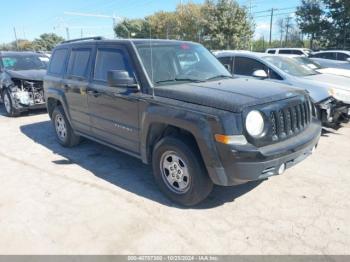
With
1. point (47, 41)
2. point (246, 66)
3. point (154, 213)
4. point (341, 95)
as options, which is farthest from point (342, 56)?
Answer: point (47, 41)

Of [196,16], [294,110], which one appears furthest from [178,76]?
[196,16]

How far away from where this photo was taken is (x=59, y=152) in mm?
6012

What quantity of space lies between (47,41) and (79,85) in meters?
82.4

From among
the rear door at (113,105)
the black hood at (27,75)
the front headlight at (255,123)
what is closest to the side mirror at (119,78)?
the rear door at (113,105)

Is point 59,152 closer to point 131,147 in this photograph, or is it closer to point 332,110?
point 131,147

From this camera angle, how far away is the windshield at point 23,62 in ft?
32.7

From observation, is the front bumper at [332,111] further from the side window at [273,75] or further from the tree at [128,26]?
the tree at [128,26]

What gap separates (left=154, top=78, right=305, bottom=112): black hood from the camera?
3282 mm

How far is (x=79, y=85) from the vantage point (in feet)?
17.1

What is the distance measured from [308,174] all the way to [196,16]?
117 feet

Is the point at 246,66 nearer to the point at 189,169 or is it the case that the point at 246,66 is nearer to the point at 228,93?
the point at 228,93

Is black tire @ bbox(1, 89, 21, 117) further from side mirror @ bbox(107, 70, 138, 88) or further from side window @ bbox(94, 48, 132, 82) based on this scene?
side mirror @ bbox(107, 70, 138, 88)

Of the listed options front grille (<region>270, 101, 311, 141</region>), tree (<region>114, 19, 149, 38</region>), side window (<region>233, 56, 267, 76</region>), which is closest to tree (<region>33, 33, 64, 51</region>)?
tree (<region>114, 19, 149, 38</region>)

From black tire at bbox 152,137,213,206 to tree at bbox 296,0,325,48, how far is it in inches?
1172
